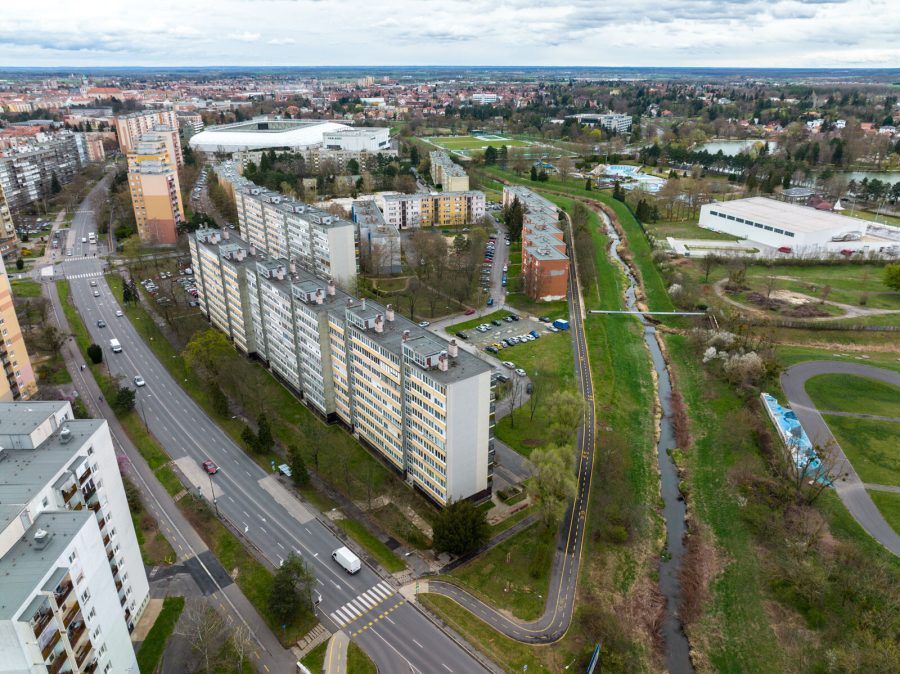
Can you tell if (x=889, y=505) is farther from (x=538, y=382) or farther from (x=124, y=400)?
(x=124, y=400)

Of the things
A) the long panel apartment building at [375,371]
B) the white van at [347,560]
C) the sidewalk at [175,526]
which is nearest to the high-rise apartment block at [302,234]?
the long panel apartment building at [375,371]

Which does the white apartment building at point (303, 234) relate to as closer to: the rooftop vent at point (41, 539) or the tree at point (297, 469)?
the tree at point (297, 469)

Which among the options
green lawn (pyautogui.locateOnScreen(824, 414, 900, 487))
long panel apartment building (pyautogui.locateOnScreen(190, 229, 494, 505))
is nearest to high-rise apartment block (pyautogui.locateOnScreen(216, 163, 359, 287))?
long panel apartment building (pyautogui.locateOnScreen(190, 229, 494, 505))

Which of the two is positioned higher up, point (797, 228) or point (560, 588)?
point (797, 228)

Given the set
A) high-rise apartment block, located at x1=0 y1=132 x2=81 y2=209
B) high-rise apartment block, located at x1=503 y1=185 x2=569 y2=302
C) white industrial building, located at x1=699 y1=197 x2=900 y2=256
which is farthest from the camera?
high-rise apartment block, located at x1=0 y1=132 x2=81 y2=209

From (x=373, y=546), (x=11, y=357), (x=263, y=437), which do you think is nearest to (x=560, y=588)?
(x=373, y=546)

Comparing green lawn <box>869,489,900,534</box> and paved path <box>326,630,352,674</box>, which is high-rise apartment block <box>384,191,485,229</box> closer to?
green lawn <box>869,489,900,534</box>
